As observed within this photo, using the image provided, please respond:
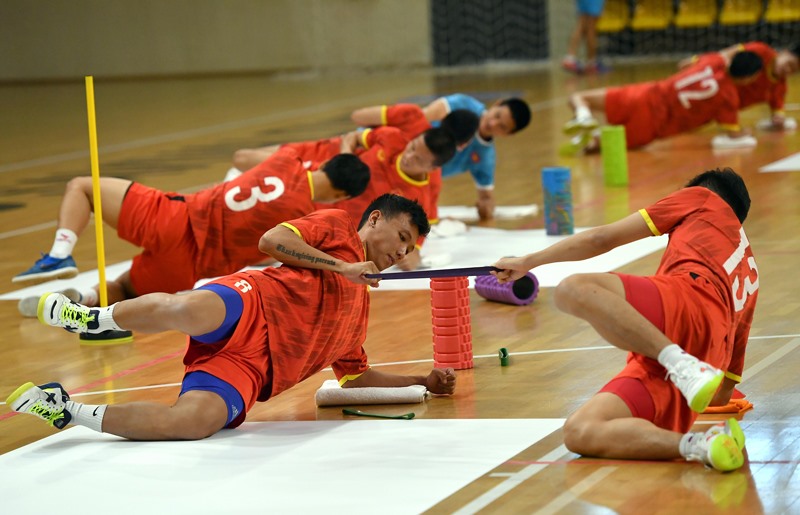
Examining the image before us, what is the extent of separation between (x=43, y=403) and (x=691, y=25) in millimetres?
18865

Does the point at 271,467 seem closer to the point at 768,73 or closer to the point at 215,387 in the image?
the point at 215,387

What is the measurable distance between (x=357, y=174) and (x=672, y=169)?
4993 mm

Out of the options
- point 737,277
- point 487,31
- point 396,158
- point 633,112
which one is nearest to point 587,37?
point 487,31

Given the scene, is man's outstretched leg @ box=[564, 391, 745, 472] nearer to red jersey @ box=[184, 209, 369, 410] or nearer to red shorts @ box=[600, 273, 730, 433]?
red shorts @ box=[600, 273, 730, 433]

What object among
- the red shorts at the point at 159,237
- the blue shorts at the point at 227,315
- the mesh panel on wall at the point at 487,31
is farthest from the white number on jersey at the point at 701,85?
the mesh panel on wall at the point at 487,31

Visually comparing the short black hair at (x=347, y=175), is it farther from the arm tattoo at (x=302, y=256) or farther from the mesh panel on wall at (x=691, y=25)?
the mesh panel on wall at (x=691, y=25)

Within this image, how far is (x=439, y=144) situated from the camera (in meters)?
7.51

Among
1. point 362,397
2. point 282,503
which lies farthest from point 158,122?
point 282,503

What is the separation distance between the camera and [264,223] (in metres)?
6.88

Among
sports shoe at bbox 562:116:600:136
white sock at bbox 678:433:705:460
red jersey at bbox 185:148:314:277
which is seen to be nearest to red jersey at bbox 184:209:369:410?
white sock at bbox 678:433:705:460

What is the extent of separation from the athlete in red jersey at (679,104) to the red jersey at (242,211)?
553 cm

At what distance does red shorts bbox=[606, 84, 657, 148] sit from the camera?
1208cm

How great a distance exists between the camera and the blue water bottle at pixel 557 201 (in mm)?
8219

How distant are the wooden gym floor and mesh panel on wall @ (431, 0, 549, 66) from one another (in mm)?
6380
